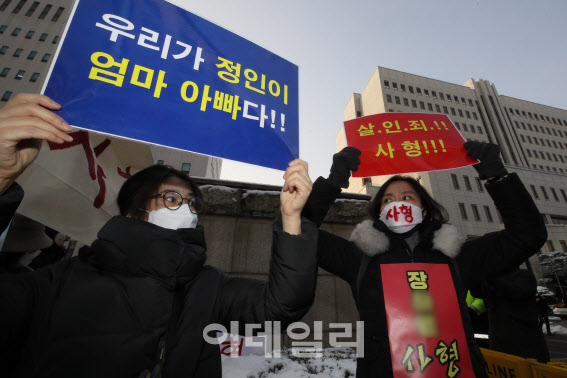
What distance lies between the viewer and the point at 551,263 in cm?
2841

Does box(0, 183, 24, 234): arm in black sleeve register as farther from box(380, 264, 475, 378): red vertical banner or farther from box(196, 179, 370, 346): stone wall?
box(196, 179, 370, 346): stone wall

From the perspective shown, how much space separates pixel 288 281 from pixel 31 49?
43.8 meters

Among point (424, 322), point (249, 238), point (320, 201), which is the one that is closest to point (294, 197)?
point (320, 201)

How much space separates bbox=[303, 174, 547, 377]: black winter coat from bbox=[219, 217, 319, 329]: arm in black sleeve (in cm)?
71

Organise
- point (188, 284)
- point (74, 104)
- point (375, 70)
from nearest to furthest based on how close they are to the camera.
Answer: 1. point (188, 284)
2. point (74, 104)
3. point (375, 70)

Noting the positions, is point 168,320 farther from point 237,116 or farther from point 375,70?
point 375,70

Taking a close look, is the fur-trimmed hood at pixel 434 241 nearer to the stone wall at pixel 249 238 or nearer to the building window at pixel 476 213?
the stone wall at pixel 249 238

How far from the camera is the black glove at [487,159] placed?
79.4 inches

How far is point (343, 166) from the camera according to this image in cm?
215

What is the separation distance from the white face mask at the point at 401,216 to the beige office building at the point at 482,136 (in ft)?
98.3

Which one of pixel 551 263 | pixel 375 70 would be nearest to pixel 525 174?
pixel 551 263

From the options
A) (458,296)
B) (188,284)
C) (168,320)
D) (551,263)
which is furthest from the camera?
(551,263)

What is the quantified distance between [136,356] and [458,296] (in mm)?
1888

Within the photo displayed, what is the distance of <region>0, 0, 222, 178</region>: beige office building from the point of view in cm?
2686
